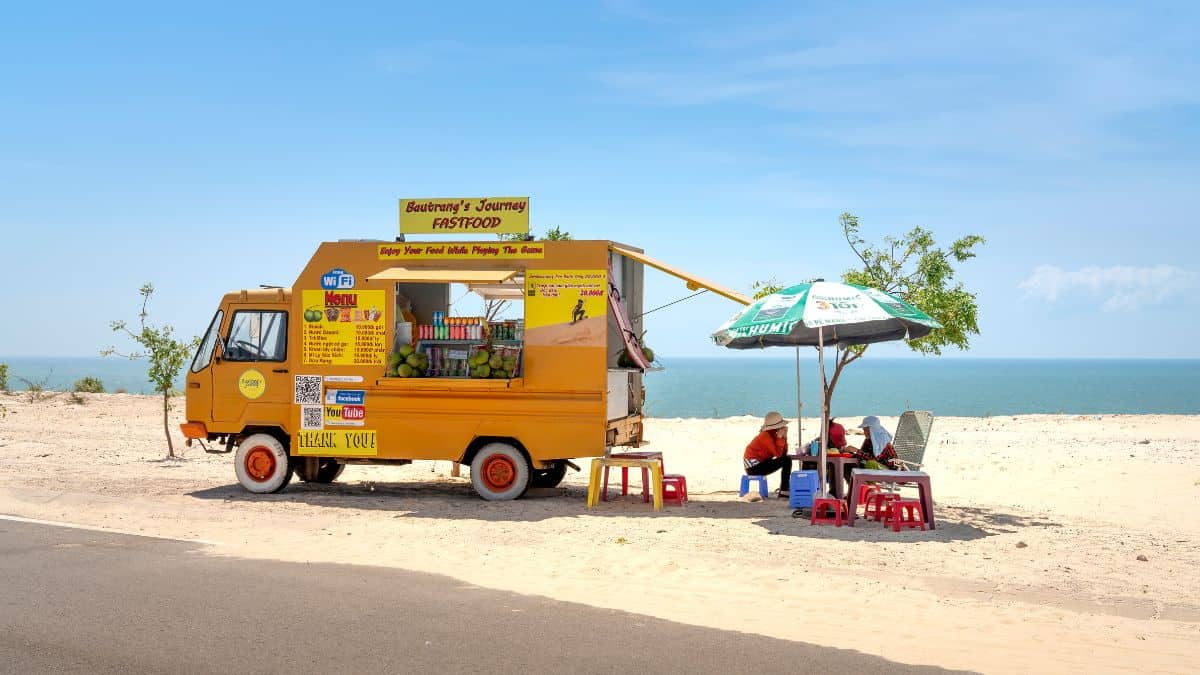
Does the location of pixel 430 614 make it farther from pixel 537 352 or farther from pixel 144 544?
pixel 537 352

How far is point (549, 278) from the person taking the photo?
12602mm

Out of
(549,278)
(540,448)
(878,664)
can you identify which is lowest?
(878,664)

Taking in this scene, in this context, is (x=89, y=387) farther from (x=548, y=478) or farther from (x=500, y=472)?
(x=500, y=472)

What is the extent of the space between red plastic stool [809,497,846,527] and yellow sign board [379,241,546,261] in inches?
168

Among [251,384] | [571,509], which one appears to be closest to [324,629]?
[571,509]

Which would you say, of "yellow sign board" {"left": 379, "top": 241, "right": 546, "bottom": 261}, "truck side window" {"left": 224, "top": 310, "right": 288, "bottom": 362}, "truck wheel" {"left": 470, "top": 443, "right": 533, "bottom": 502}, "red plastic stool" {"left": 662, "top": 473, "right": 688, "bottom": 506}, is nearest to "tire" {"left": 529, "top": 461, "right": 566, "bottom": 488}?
"truck wheel" {"left": 470, "top": 443, "right": 533, "bottom": 502}

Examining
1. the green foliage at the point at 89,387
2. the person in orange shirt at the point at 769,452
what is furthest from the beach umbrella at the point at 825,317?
the green foliage at the point at 89,387

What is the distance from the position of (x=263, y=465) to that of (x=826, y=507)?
23.2 ft

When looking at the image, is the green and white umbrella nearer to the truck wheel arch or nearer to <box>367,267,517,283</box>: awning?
<box>367,267,517,283</box>: awning

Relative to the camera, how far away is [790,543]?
9.98 metres

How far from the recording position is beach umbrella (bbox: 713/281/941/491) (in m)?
10.8

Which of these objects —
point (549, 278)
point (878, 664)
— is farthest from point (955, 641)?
point (549, 278)

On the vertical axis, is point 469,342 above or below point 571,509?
above

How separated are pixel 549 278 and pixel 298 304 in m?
3.24
